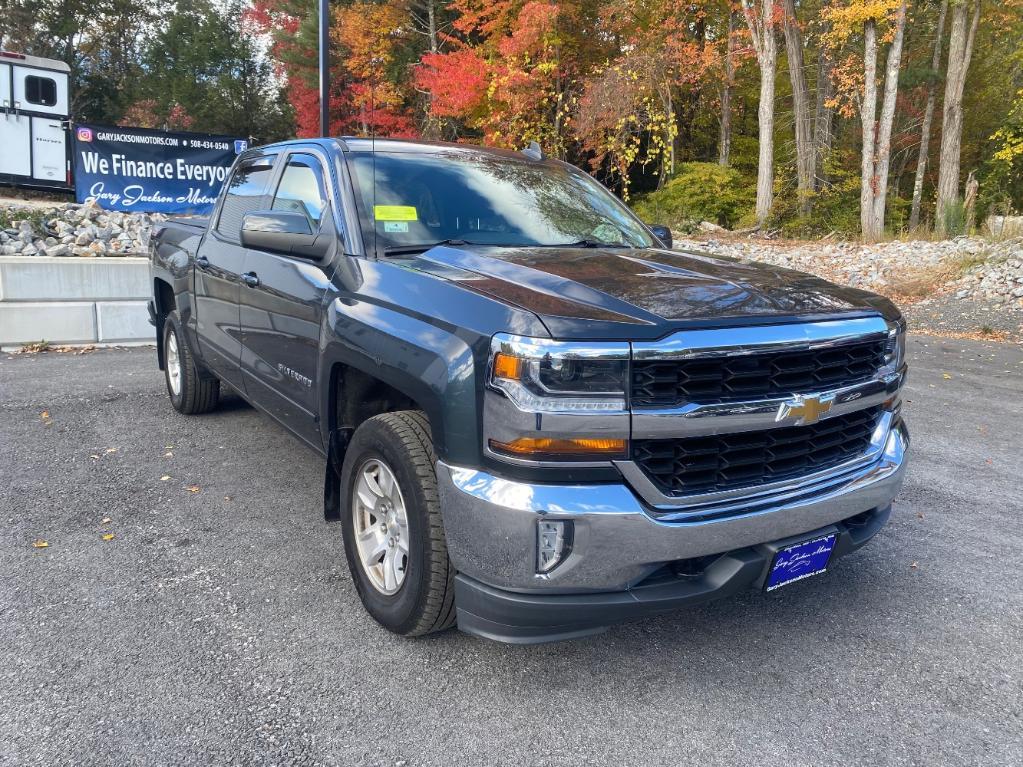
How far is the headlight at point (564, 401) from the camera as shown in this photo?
2291 mm

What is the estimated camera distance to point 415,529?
2.64 m

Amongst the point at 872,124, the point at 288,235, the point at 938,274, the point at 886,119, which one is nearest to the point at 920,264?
the point at 938,274

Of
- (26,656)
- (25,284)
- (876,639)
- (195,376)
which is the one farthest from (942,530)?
(25,284)

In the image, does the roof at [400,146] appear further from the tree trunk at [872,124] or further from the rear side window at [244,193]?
the tree trunk at [872,124]

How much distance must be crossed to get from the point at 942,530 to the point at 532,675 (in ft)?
8.44

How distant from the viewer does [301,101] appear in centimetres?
3247

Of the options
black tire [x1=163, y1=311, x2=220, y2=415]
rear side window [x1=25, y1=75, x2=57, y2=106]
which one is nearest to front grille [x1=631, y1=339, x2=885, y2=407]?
→ black tire [x1=163, y1=311, x2=220, y2=415]

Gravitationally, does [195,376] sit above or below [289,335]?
below

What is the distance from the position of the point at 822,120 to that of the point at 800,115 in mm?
3024

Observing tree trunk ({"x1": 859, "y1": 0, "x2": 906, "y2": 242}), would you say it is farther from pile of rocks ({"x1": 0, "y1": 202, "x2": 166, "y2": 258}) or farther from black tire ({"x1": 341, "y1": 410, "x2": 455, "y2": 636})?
black tire ({"x1": 341, "y1": 410, "x2": 455, "y2": 636})

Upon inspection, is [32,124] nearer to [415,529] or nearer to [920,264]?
[415,529]

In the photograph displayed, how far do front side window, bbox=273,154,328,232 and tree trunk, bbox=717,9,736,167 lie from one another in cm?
2392

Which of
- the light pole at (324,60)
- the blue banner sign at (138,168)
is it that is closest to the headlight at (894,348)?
the light pole at (324,60)

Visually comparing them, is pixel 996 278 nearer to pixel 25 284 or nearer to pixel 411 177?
pixel 411 177
